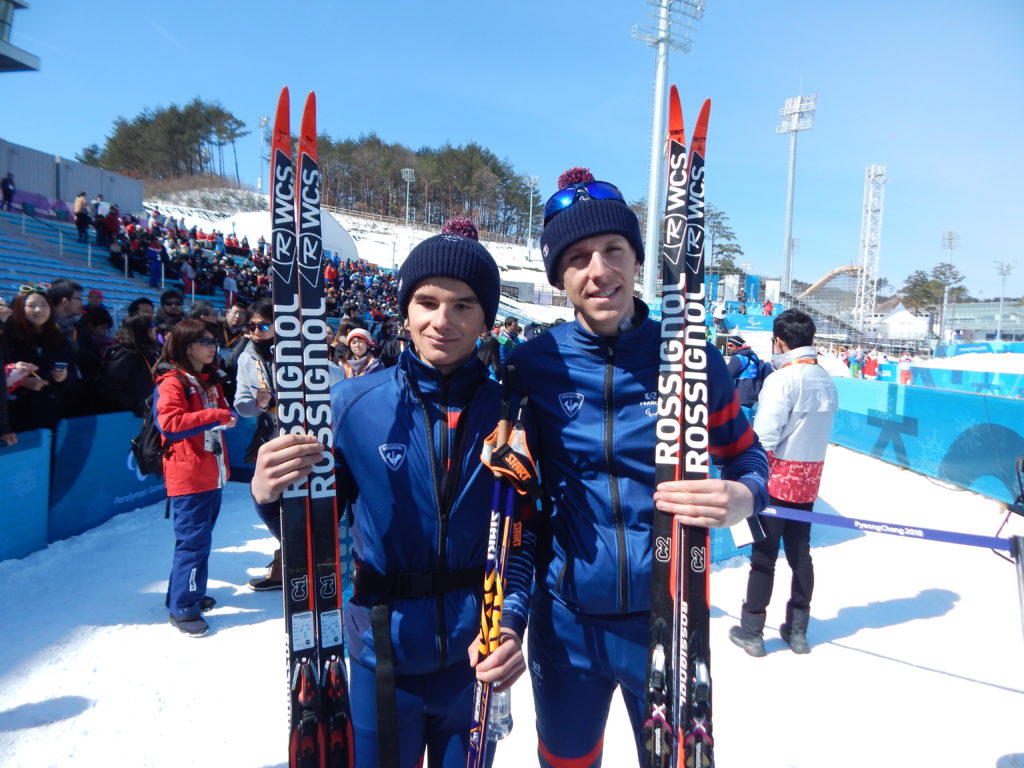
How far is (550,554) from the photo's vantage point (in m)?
1.80

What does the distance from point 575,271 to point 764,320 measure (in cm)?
2424

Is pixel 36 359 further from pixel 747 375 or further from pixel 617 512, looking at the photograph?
pixel 747 375

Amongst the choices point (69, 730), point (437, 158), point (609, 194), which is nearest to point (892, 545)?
point (609, 194)

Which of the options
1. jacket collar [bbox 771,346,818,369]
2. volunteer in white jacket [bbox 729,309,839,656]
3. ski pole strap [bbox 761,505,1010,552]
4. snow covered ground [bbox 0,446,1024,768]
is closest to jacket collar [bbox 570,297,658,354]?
ski pole strap [bbox 761,505,1010,552]

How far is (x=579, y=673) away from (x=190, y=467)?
3004mm

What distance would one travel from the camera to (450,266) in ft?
5.47

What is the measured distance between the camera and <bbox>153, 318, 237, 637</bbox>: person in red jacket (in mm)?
3572

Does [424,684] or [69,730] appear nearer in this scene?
[424,684]

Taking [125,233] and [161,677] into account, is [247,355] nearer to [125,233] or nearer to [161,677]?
[161,677]

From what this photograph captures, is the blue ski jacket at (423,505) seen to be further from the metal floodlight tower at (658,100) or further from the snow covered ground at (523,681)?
the metal floodlight tower at (658,100)

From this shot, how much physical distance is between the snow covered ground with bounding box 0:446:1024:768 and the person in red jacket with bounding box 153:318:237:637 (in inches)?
10.5

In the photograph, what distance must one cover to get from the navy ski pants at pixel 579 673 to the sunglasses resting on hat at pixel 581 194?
127 cm

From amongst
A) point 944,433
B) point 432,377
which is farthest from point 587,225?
point 944,433

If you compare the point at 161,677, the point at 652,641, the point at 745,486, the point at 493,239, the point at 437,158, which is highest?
the point at 437,158
